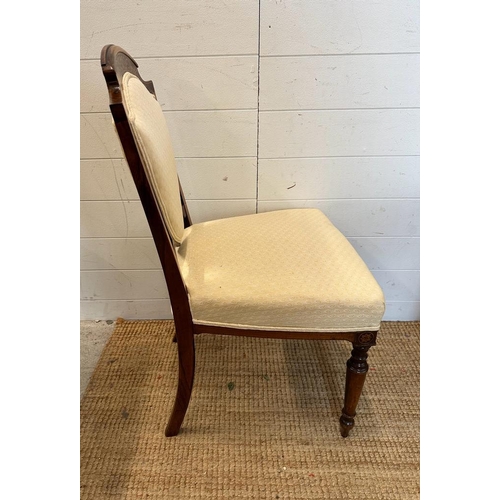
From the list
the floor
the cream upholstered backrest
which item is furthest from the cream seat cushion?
the floor

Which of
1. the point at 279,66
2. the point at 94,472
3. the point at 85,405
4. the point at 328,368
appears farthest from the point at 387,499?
the point at 279,66

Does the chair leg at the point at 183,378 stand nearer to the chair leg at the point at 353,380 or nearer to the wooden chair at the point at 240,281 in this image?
the wooden chair at the point at 240,281

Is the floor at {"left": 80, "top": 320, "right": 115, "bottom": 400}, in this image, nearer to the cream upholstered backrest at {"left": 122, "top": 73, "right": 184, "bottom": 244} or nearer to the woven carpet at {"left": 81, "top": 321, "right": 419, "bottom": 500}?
the woven carpet at {"left": 81, "top": 321, "right": 419, "bottom": 500}

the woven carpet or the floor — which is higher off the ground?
the floor

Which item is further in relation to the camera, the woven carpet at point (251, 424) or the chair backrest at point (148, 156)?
the woven carpet at point (251, 424)

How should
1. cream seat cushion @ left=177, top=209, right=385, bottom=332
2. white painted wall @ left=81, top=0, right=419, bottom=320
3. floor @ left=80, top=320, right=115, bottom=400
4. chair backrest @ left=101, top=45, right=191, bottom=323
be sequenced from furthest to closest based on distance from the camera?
floor @ left=80, top=320, right=115, bottom=400 < white painted wall @ left=81, top=0, right=419, bottom=320 < cream seat cushion @ left=177, top=209, right=385, bottom=332 < chair backrest @ left=101, top=45, right=191, bottom=323

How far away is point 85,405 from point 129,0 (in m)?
1.15

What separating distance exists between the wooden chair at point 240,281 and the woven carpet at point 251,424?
119 mm

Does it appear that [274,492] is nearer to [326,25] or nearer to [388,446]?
[388,446]

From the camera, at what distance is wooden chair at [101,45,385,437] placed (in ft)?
2.82

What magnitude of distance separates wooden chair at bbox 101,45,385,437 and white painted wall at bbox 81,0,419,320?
241mm

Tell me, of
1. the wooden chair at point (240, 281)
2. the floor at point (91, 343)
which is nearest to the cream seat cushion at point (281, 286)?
the wooden chair at point (240, 281)

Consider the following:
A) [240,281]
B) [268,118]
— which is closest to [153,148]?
[240,281]

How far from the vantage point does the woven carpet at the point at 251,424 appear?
39.6 inches
